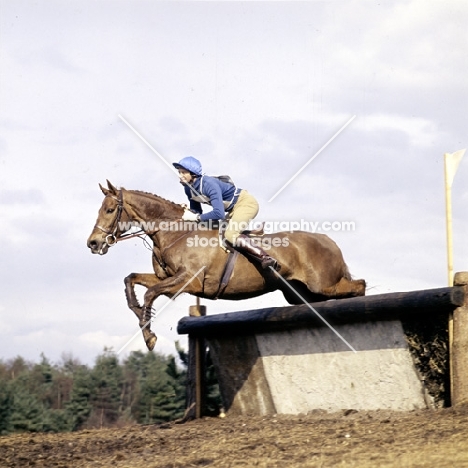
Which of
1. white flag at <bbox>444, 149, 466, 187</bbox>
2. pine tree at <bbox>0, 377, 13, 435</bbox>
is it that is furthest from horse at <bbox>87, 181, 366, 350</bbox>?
pine tree at <bbox>0, 377, 13, 435</bbox>

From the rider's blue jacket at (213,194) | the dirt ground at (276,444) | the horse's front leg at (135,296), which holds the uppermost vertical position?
the rider's blue jacket at (213,194)

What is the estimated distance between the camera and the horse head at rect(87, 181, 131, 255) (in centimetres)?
880

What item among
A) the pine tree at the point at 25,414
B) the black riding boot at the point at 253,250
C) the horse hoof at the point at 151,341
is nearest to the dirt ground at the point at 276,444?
the horse hoof at the point at 151,341

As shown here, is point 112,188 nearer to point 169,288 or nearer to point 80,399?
point 169,288

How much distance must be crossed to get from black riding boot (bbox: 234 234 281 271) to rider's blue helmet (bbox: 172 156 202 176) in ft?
2.92

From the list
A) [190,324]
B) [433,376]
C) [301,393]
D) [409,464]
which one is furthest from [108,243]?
[409,464]

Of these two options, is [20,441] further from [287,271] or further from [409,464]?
[409,464]

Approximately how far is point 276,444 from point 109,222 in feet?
12.5

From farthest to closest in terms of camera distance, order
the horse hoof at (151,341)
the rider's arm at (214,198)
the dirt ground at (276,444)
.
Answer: the rider's arm at (214,198)
the horse hoof at (151,341)
the dirt ground at (276,444)

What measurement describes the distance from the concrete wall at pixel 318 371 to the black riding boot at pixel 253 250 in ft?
2.68

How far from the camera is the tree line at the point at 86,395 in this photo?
137 feet

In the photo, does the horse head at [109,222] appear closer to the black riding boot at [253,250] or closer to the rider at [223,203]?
the rider at [223,203]

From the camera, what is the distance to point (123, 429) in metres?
8.87

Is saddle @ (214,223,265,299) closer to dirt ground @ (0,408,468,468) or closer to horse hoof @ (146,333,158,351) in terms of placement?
horse hoof @ (146,333,158,351)
